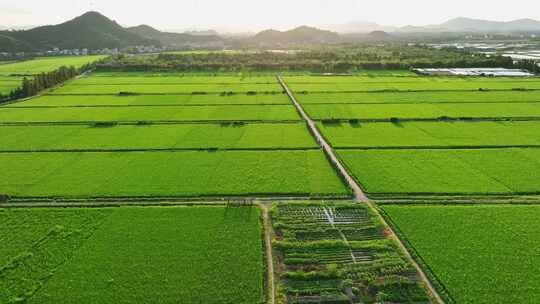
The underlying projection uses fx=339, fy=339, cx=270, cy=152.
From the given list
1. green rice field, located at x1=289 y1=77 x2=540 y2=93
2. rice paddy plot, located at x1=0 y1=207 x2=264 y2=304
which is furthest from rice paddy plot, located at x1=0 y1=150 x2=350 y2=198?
green rice field, located at x1=289 y1=77 x2=540 y2=93

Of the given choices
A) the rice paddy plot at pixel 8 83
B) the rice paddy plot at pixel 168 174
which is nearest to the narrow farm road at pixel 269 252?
the rice paddy plot at pixel 168 174

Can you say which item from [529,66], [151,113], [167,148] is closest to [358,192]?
[167,148]

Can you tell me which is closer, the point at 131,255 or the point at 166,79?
the point at 131,255

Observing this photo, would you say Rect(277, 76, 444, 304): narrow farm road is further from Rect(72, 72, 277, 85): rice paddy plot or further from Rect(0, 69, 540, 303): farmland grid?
Rect(72, 72, 277, 85): rice paddy plot

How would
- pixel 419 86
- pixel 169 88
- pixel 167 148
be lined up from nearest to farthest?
pixel 167 148, pixel 419 86, pixel 169 88

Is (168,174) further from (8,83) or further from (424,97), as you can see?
(8,83)

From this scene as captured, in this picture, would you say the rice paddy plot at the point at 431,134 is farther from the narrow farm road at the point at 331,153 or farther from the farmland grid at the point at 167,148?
the farmland grid at the point at 167,148
